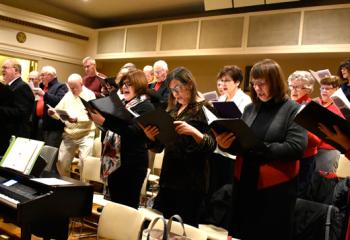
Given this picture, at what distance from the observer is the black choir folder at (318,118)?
4.98 ft

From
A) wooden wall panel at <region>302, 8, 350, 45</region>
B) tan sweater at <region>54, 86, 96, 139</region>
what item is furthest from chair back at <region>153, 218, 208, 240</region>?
wooden wall panel at <region>302, 8, 350, 45</region>

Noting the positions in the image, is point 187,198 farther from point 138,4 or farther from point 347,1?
point 138,4

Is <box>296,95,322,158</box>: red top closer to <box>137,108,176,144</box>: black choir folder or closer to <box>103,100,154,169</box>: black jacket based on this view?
<box>137,108,176,144</box>: black choir folder

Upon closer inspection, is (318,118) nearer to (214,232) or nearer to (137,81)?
(214,232)

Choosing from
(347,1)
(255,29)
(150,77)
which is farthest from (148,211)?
(347,1)

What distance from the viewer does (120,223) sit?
2129mm

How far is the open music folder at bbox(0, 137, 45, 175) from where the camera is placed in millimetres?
2682

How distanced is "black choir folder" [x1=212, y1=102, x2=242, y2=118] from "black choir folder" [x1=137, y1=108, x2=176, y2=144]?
422 mm

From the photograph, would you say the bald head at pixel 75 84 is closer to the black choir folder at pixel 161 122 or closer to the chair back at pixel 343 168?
the black choir folder at pixel 161 122

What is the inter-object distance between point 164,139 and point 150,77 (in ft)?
9.89

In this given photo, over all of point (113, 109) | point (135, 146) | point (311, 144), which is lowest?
point (135, 146)

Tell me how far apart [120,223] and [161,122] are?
1.88 feet

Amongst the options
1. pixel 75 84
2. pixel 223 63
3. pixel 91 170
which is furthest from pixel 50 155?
pixel 223 63

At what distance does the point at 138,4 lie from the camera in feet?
22.7
